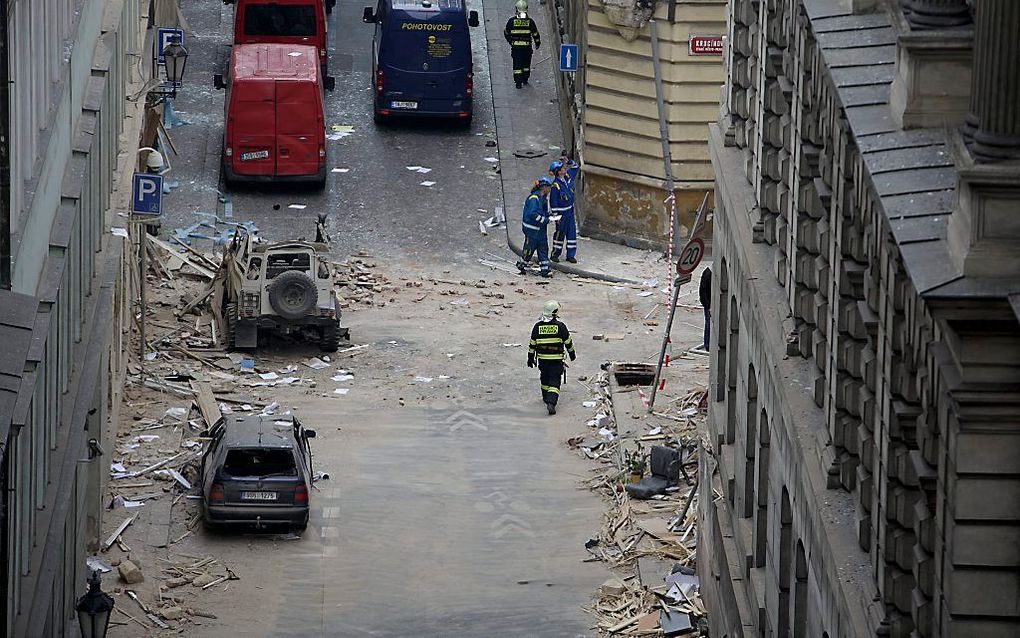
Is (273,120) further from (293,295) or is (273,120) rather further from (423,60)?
(293,295)

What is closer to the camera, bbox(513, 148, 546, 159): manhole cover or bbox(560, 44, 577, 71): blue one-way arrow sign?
bbox(560, 44, 577, 71): blue one-way arrow sign

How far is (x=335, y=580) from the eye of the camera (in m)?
28.5

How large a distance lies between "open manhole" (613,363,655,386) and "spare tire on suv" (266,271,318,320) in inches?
187

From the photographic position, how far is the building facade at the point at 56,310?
18.9 m

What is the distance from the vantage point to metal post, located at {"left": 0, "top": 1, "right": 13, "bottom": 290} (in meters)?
17.6

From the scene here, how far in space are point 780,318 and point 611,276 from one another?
19666mm

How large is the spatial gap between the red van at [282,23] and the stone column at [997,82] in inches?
1394

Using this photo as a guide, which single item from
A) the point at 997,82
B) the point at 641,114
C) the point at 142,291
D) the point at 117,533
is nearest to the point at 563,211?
the point at 641,114

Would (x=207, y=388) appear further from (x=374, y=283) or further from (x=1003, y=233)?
(x=1003, y=233)

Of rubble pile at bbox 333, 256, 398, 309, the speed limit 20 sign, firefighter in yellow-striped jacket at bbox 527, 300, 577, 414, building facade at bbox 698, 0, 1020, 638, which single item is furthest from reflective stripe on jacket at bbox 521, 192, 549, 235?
building facade at bbox 698, 0, 1020, 638

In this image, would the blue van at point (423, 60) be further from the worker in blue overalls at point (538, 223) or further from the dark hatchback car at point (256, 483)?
the dark hatchback car at point (256, 483)

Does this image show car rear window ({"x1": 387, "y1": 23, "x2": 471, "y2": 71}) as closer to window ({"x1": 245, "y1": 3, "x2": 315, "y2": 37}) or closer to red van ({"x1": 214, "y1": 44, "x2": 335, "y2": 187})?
window ({"x1": 245, "y1": 3, "x2": 315, "y2": 37})

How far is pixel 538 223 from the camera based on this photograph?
41.0 m

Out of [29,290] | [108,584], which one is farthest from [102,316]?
[29,290]
